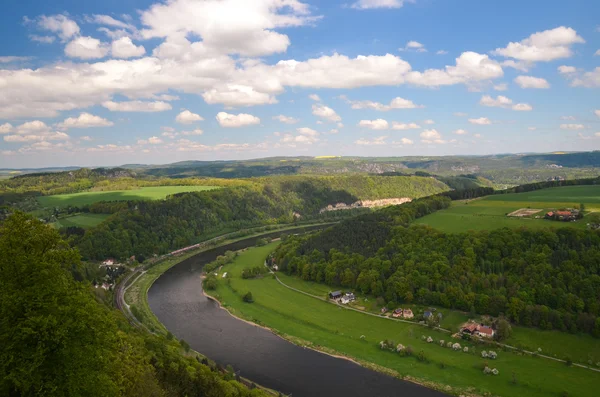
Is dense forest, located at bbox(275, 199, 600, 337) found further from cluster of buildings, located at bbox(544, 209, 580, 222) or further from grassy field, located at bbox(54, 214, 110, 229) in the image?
grassy field, located at bbox(54, 214, 110, 229)

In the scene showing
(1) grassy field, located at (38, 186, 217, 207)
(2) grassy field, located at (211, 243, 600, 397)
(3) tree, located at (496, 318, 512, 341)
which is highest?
(1) grassy field, located at (38, 186, 217, 207)

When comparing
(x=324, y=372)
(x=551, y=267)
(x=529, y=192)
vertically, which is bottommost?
(x=324, y=372)

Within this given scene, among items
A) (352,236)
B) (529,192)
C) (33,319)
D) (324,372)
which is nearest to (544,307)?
(324,372)

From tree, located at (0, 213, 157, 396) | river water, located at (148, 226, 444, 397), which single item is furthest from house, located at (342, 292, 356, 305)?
tree, located at (0, 213, 157, 396)

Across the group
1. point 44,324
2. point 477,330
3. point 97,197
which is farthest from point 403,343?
point 97,197

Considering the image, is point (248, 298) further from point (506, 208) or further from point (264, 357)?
point (506, 208)

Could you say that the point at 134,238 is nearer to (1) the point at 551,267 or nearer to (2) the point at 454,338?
(2) the point at 454,338
